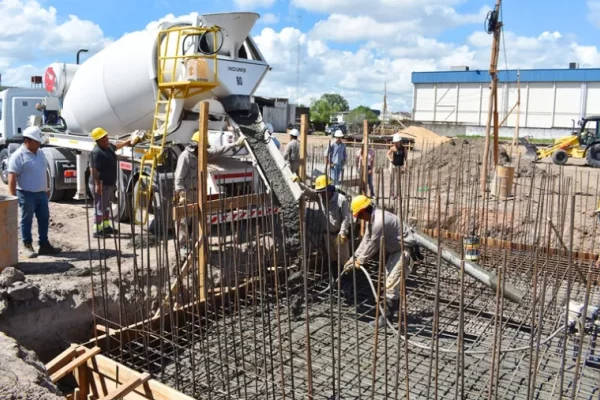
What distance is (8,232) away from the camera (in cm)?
507

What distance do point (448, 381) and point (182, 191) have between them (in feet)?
12.0

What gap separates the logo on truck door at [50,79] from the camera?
29.4ft

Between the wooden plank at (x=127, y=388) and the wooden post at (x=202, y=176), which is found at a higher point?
the wooden post at (x=202, y=176)

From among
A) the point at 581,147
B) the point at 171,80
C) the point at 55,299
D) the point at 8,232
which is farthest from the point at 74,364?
the point at 581,147

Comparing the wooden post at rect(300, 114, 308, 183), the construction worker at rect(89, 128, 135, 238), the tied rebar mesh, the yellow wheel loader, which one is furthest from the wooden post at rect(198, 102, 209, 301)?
the yellow wheel loader

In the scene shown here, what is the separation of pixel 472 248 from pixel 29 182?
5175 mm

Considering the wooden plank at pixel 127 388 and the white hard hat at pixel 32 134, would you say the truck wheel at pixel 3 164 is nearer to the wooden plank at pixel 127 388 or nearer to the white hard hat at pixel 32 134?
the white hard hat at pixel 32 134

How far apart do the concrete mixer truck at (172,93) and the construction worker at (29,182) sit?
0.88m

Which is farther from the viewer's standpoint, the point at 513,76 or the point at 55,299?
the point at 513,76

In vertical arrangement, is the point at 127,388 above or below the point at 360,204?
below

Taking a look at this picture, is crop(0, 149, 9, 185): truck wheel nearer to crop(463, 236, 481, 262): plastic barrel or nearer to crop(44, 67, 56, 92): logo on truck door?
crop(44, 67, 56, 92): logo on truck door

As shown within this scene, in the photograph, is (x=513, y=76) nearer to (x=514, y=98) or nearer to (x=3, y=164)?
(x=514, y=98)

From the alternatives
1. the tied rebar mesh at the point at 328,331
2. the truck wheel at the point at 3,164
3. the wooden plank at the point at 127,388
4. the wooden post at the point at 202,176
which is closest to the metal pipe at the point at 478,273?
the tied rebar mesh at the point at 328,331

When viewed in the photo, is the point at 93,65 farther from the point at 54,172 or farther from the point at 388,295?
the point at 388,295
